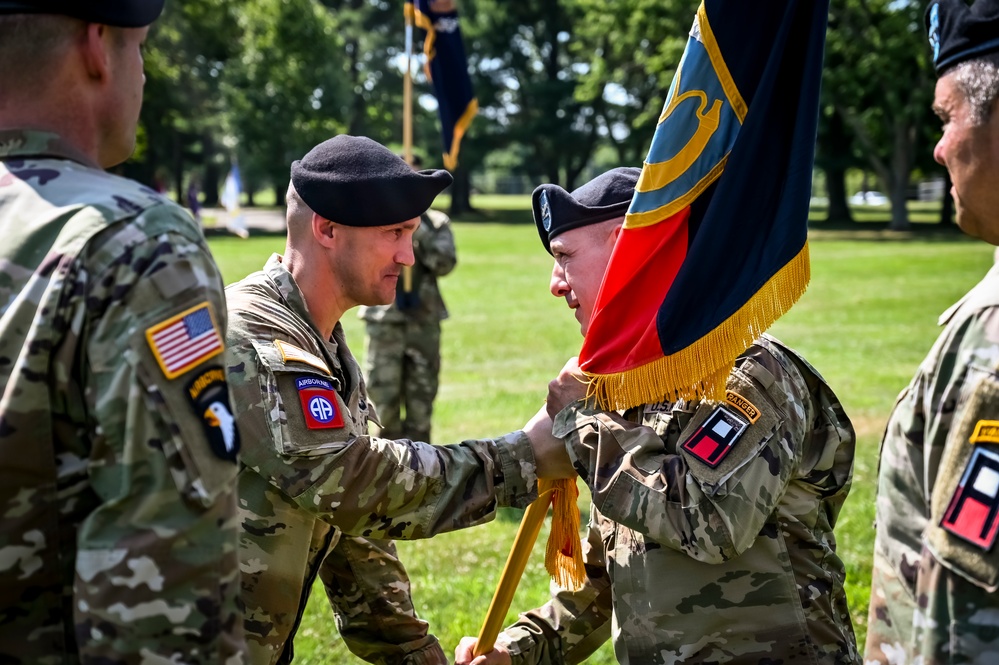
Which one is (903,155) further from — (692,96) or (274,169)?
(692,96)

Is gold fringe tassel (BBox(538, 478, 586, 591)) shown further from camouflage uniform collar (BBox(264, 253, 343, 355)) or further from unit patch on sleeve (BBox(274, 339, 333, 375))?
camouflage uniform collar (BBox(264, 253, 343, 355))

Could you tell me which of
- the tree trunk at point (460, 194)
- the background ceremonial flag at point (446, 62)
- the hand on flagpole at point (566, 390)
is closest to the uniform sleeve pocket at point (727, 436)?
the hand on flagpole at point (566, 390)

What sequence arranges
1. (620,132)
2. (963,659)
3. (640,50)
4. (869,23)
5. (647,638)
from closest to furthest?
(963,659)
(647,638)
(869,23)
(640,50)
(620,132)

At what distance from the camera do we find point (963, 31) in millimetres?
2289

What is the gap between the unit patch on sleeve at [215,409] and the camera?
1979 millimetres

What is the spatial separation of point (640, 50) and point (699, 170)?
51.0m

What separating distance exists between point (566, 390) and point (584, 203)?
2.19ft

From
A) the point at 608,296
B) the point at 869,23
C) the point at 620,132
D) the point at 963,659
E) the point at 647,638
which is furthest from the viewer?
the point at 620,132

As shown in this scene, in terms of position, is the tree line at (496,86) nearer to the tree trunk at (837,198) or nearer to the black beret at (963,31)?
the tree trunk at (837,198)

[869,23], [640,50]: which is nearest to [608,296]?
[869,23]

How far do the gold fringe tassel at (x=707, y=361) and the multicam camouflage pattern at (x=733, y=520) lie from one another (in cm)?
6

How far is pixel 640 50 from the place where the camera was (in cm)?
5228

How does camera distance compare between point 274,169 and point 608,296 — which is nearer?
point 608,296

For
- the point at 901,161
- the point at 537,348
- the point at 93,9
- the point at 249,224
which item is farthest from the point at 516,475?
the point at 249,224
